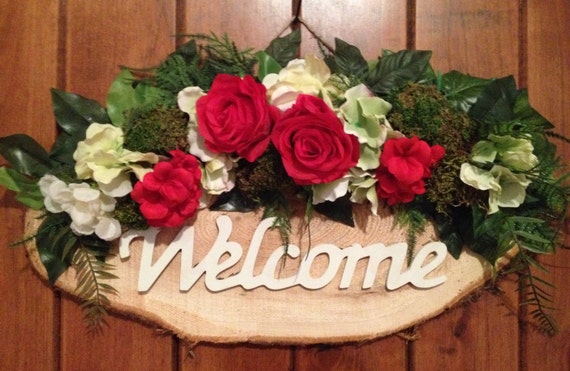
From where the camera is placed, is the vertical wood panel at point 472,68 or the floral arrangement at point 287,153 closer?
the floral arrangement at point 287,153

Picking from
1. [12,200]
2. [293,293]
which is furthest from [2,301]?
[293,293]

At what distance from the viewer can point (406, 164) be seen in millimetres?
597

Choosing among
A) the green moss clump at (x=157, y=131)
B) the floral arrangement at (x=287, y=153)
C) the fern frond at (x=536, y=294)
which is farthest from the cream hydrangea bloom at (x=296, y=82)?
the fern frond at (x=536, y=294)

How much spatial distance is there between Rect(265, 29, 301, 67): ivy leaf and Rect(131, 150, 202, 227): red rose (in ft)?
0.56

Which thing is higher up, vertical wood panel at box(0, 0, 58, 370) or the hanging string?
the hanging string

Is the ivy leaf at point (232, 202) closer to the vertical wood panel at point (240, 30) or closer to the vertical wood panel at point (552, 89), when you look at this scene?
the vertical wood panel at point (240, 30)

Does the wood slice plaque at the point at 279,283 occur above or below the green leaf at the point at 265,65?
below

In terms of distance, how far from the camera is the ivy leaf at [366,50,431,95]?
63cm

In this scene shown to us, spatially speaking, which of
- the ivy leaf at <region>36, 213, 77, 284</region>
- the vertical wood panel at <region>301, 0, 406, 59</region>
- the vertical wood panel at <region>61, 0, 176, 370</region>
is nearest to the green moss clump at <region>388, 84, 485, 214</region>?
the vertical wood panel at <region>301, 0, 406, 59</region>

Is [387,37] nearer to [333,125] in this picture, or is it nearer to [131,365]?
[333,125]

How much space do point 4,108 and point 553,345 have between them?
81 cm

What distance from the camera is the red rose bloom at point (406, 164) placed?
1.95ft

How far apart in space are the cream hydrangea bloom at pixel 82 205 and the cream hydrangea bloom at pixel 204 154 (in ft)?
0.38

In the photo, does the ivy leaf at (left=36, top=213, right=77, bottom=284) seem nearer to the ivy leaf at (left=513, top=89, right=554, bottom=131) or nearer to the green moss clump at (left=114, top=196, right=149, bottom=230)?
the green moss clump at (left=114, top=196, right=149, bottom=230)
